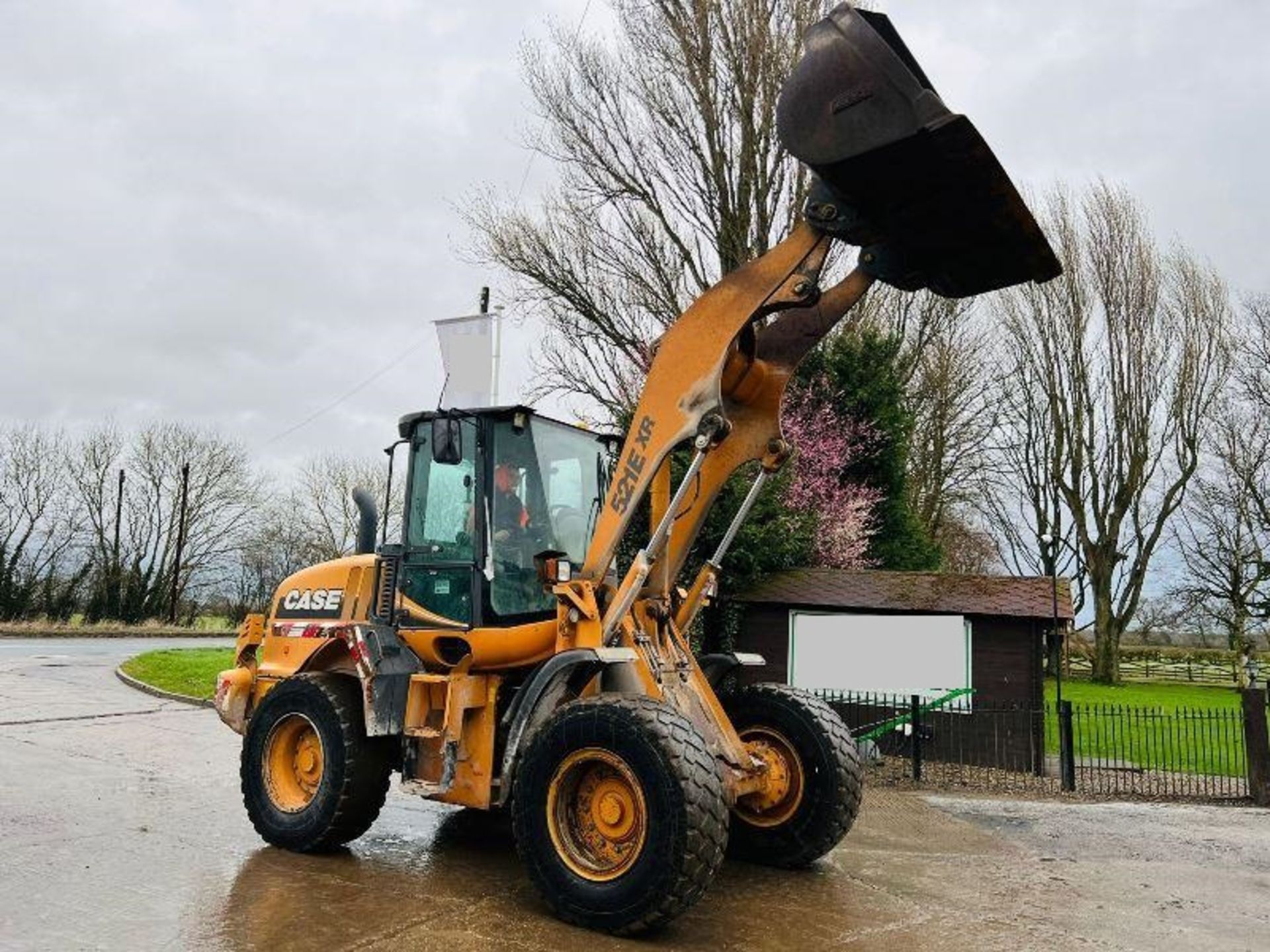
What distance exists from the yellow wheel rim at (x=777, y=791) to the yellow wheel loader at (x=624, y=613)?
0.02 meters

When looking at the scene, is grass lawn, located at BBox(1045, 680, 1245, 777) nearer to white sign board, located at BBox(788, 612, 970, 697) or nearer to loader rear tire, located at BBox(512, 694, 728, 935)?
white sign board, located at BBox(788, 612, 970, 697)

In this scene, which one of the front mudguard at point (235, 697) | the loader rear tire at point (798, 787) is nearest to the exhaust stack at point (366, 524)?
the front mudguard at point (235, 697)

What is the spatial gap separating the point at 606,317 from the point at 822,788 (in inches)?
608

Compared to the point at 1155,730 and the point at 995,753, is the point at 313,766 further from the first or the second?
the point at 1155,730

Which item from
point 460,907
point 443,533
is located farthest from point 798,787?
point 443,533

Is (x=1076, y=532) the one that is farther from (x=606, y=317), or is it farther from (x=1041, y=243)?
(x=1041, y=243)

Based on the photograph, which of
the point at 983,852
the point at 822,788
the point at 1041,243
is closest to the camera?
the point at 1041,243

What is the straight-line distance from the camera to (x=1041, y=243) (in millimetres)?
5281

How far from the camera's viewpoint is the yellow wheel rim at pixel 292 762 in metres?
6.75

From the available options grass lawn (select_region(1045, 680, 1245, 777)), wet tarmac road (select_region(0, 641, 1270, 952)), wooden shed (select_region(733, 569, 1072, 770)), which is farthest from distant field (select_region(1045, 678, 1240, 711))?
wet tarmac road (select_region(0, 641, 1270, 952))

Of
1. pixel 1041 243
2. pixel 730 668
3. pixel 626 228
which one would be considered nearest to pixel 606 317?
pixel 626 228

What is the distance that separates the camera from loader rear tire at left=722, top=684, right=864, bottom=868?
6.21 meters

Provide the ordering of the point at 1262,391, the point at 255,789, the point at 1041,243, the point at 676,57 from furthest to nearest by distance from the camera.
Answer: the point at 1262,391, the point at 676,57, the point at 255,789, the point at 1041,243

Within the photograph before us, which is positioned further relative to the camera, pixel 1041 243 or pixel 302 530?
pixel 302 530
